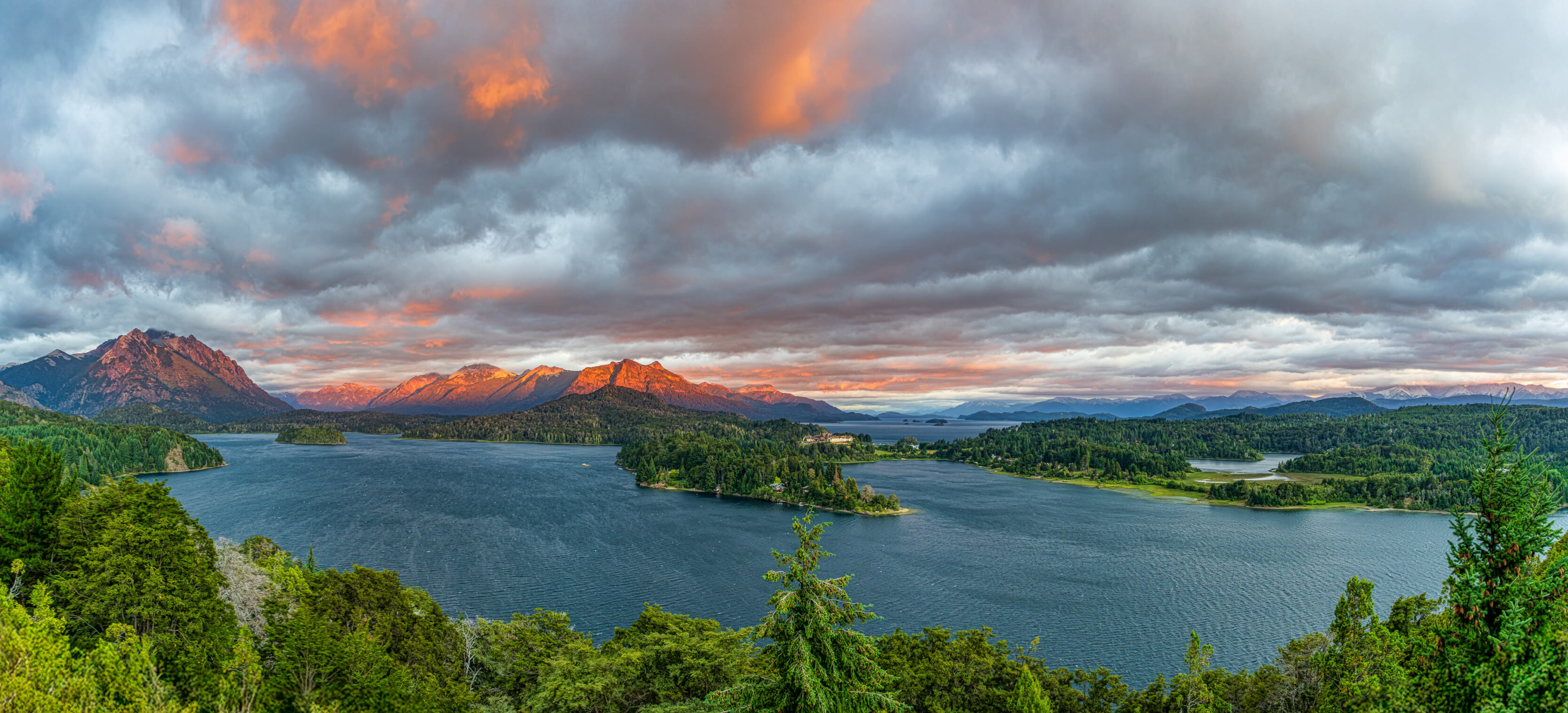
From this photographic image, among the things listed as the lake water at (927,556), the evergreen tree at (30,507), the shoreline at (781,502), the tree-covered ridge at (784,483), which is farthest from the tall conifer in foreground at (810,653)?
the tree-covered ridge at (784,483)

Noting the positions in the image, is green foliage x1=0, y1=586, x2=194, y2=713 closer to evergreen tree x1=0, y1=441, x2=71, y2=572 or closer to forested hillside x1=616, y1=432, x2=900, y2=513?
evergreen tree x1=0, y1=441, x2=71, y2=572

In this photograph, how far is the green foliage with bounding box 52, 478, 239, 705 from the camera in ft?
94.9

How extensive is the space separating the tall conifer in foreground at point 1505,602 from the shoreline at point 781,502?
4069 inches

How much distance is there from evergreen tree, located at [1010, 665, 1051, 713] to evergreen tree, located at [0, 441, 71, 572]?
5149 cm

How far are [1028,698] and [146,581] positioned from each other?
4352 cm

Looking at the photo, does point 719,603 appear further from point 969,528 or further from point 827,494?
point 827,494

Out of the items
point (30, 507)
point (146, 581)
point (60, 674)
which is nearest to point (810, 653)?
point (60, 674)

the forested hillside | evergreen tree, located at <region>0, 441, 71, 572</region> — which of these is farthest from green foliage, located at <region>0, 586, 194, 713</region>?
the forested hillside

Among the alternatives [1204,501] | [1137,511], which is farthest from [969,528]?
[1204,501]

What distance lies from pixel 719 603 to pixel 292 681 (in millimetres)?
55535

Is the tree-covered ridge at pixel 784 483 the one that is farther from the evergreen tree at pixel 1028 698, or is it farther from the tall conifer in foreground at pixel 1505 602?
the tall conifer in foreground at pixel 1505 602

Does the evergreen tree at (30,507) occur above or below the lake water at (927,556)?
above

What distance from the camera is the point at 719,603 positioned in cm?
7794

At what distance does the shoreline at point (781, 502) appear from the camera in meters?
146
